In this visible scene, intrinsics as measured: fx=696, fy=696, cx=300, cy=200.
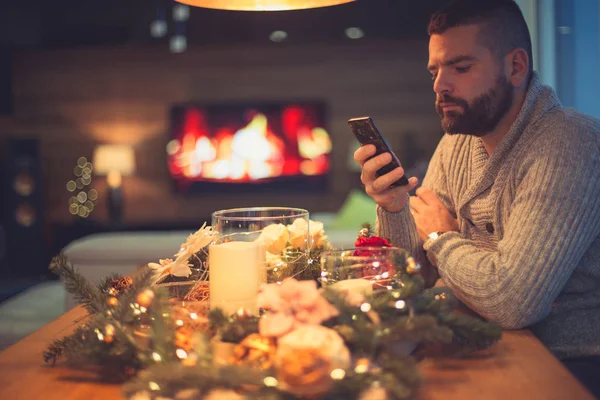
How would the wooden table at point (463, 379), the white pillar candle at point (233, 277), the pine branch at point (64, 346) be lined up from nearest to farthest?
the wooden table at point (463, 379)
the pine branch at point (64, 346)
the white pillar candle at point (233, 277)

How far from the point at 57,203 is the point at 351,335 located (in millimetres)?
6082

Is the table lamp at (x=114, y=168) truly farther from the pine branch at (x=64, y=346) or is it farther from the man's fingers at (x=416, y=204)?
the pine branch at (x=64, y=346)

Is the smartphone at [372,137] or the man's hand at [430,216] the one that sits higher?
the smartphone at [372,137]

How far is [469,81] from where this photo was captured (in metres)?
1.69

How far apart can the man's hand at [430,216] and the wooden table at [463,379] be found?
0.62 metres

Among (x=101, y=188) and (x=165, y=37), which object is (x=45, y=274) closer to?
(x=101, y=188)

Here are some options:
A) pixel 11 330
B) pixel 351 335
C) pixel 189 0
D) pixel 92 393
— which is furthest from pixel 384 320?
pixel 11 330

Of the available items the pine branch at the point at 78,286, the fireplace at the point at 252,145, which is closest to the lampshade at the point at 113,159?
the fireplace at the point at 252,145

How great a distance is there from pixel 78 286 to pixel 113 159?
524 centimetres

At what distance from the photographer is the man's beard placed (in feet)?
5.48

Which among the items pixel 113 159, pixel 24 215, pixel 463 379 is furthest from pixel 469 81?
pixel 24 215

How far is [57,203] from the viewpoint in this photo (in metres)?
6.52

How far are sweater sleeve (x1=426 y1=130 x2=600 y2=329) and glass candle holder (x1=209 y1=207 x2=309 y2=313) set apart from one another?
33 cm

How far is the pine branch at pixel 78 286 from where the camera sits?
3.90ft
